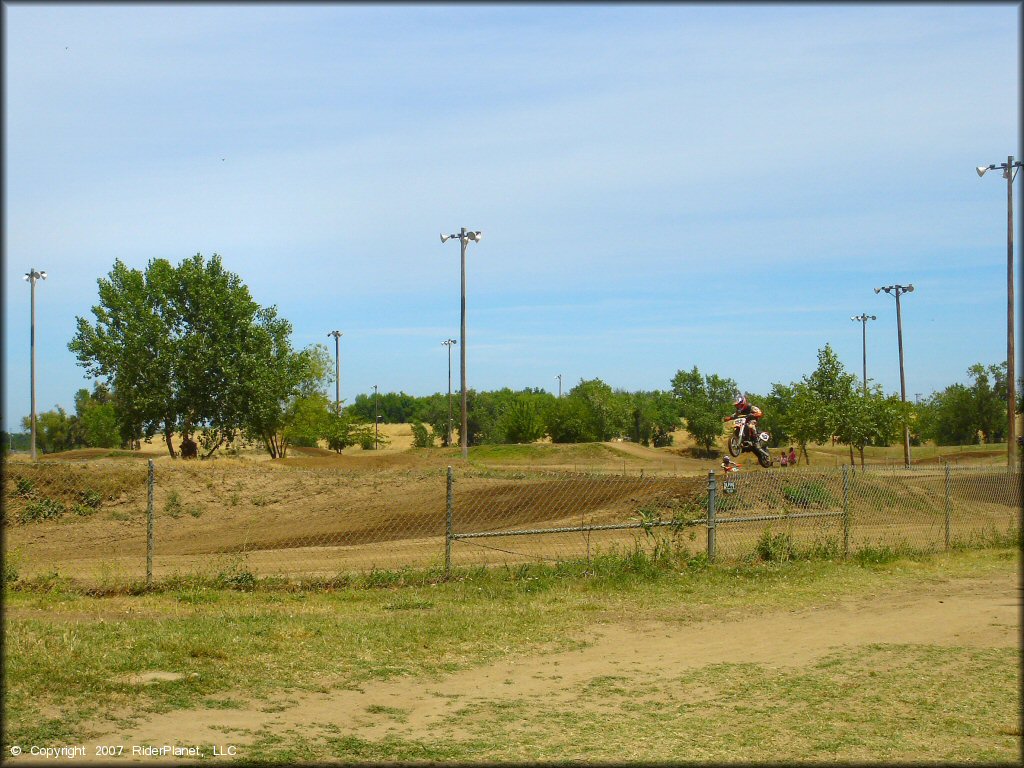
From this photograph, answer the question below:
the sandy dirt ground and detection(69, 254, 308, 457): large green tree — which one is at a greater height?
detection(69, 254, 308, 457): large green tree

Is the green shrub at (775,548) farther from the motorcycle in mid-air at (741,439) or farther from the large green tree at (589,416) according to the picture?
the large green tree at (589,416)

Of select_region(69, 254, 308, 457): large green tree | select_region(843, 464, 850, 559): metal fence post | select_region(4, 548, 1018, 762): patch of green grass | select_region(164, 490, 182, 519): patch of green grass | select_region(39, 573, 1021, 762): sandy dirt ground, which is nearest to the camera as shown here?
select_region(39, 573, 1021, 762): sandy dirt ground

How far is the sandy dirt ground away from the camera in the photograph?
6293 mm

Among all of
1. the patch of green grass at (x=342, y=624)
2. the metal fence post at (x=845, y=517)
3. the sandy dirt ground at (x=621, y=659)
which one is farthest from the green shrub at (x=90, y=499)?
the metal fence post at (x=845, y=517)

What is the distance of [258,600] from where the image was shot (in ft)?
36.6

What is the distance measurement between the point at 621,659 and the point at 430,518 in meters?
14.1

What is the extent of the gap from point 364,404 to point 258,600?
141m

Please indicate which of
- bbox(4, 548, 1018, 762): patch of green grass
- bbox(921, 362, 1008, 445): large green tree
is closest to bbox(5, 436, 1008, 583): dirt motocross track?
bbox(4, 548, 1018, 762): patch of green grass

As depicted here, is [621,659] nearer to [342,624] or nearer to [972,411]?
[342,624]

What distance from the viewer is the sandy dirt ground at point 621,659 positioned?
6293 millimetres

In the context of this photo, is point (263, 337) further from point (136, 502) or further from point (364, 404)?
point (364, 404)

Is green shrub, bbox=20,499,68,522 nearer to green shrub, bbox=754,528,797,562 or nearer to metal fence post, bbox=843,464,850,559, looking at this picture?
green shrub, bbox=754,528,797,562

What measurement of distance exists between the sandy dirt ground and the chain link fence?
2.81 metres

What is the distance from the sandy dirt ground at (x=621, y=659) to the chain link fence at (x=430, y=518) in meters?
2.81
